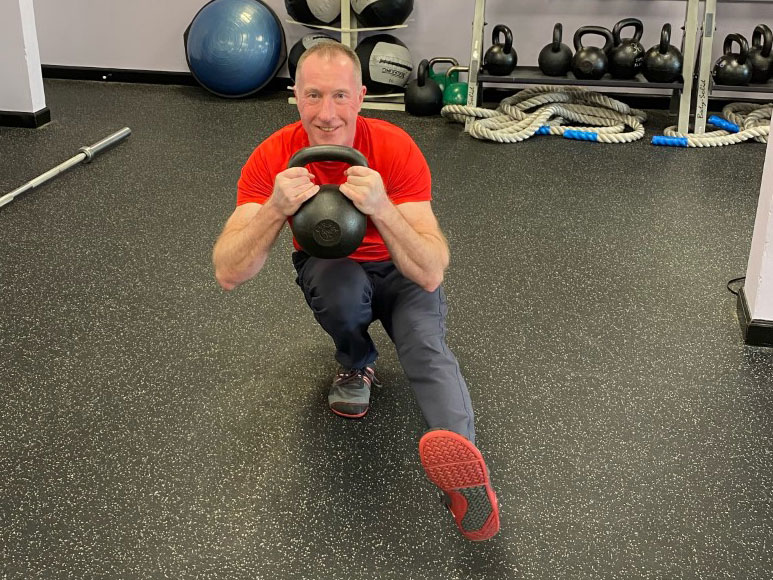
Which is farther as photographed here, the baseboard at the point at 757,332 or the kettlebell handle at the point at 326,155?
the baseboard at the point at 757,332

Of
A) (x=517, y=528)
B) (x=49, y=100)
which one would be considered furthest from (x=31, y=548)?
(x=49, y=100)

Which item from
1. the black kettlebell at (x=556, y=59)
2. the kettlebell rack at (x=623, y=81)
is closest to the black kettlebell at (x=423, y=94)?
the kettlebell rack at (x=623, y=81)

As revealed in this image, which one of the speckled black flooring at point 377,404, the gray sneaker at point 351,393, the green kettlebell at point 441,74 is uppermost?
the green kettlebell at point 441,74

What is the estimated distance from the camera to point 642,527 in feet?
5.28

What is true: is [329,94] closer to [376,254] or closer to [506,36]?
[376,254]

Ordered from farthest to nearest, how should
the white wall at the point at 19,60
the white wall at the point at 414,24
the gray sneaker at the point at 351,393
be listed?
the white wall at the point at 414,24, the white wall at the point at 19,60, the gray sneaker at the point at 351,393

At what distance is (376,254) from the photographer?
1.86 m

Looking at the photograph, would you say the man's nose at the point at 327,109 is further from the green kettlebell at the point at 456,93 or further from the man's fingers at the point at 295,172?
the green kettlebell at the point at 456,93

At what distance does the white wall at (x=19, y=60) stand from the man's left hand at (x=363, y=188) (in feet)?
9.82

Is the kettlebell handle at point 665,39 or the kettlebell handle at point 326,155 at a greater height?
the kettlebell handle at point 326,155

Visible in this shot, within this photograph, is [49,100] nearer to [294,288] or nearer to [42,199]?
[42,199]

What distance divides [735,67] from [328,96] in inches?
120

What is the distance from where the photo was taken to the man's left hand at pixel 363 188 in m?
1.56

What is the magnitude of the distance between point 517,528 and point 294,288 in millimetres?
1194
